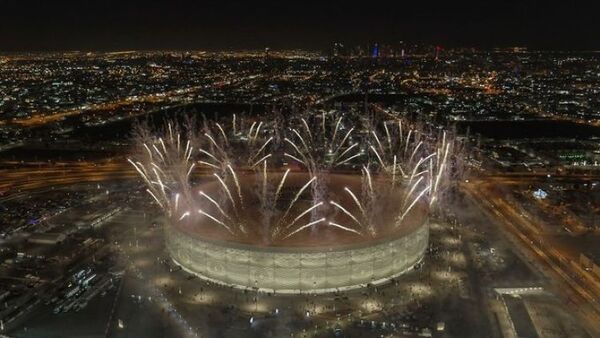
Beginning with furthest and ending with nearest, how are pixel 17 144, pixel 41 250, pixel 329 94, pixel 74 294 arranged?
1. pixel 329 94
2. pixel 17 144
3. pixel 41 250
4. pixel 74 294

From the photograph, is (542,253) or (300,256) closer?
(300,256)

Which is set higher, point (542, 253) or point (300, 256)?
point (300, 256)

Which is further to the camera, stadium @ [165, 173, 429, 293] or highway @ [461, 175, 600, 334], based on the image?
stadium @ [165, 173, 429, 293]

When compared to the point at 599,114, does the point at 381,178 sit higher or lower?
higher

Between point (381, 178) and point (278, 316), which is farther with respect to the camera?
point (381, 178)

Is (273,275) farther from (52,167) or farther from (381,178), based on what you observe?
(52,167)

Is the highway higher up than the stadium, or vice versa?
the stadium

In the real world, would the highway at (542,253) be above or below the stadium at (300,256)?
below

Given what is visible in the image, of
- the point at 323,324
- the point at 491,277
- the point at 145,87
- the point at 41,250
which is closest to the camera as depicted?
the point at 323,324

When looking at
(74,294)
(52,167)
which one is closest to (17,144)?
(52,167)
